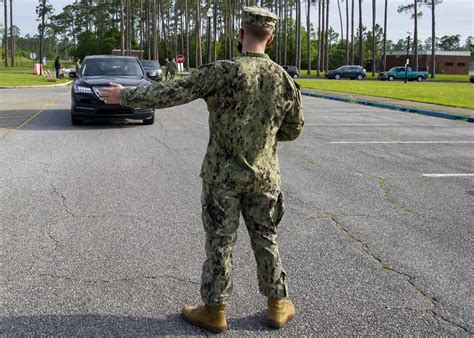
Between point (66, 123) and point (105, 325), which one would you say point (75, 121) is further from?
point (105, 325)

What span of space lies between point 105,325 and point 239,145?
135 cm

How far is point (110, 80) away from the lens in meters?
13.1

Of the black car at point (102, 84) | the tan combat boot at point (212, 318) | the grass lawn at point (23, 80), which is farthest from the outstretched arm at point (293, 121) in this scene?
the grass lawn at point (23, 80)

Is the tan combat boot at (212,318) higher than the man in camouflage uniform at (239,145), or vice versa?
the man in camouflage uniform at (239,145)

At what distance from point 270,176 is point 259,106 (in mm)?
412

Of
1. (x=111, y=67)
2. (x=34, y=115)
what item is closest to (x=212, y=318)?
(x=111, y=67)

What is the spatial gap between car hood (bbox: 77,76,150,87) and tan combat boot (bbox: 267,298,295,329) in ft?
32.1

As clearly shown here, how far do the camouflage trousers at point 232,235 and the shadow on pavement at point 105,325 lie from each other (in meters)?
0.22

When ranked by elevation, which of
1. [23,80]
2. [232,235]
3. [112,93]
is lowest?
[232,235]

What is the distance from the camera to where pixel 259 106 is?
3.12 metres

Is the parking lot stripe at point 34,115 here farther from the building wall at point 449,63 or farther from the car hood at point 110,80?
the building wall at point 449,63

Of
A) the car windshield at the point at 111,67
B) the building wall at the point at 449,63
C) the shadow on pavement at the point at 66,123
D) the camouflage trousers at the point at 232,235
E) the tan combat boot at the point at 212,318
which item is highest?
the building wall at the point at 449,63

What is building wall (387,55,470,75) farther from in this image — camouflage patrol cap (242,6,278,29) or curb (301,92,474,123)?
camouflage patrol cap (242,6,278,29)

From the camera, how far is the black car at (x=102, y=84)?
1254 centimetres
